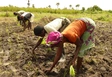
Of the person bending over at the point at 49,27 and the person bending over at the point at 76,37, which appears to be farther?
the person bending over at the point at 49,27

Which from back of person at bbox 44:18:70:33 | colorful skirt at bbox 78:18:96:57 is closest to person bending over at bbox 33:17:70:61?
back of person at bbox 44:18:70:33

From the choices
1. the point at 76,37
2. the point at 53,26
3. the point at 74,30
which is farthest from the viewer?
the point at 53,26

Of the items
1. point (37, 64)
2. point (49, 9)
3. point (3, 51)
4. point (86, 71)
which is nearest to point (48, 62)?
point (37, 64)

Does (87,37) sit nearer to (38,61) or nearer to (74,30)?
(74,30)

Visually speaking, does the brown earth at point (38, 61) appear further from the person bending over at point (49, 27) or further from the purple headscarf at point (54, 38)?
the purple headscarf at point (54, 38)

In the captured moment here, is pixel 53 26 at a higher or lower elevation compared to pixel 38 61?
higher

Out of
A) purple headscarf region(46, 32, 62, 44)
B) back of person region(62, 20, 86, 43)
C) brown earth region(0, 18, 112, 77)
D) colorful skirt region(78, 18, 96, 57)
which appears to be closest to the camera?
purple headscarf region(46, 32, 62, 44)

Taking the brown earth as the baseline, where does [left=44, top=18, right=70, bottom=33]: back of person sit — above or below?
above

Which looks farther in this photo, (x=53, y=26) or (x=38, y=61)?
(x=38, y=61)

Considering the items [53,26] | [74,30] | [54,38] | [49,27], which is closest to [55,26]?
[53,26]

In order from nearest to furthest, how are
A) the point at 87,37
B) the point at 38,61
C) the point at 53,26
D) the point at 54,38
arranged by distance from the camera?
1. the point at 54,38
2. the point at 87,37
3. the point at 53,26
4. the point at 38,61

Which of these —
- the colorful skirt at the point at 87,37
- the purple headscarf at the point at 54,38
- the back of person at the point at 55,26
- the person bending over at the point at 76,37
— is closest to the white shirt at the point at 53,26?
the back of person at the point at 55,26

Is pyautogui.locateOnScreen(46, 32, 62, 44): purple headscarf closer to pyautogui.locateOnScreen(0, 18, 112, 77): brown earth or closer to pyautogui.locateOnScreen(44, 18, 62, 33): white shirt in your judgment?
pyautogui.locateOnScreen(44, 18, 62, 33): white shirt

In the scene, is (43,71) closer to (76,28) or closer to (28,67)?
(28,67)
